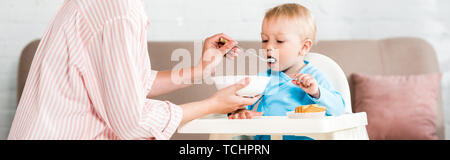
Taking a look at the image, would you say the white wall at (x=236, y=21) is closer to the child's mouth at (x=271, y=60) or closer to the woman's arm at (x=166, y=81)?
the child's mouth at (x=271, y=60)

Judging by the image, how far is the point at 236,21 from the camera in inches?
80.3

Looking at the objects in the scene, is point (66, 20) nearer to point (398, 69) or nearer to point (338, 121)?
point (338, 121)

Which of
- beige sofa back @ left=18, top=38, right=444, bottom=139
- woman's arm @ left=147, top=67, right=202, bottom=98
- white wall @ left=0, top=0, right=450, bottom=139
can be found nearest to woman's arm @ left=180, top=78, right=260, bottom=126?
woman's arm @ left=147, top=67, right=202, bottom=98

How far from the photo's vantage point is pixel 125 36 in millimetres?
702

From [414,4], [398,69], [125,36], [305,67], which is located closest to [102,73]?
[125,36]

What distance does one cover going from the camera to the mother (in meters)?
0.71

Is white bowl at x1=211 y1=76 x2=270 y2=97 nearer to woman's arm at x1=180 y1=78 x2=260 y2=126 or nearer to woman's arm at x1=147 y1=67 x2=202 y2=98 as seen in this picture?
woman's arm at x1=180 y1=78 x2=260 y2=126

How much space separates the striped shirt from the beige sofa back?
103 centimetres

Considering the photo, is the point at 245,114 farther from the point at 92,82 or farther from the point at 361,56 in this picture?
the point at 361,56

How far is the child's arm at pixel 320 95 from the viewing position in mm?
986

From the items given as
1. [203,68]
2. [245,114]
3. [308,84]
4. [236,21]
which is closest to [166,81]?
[203,68]

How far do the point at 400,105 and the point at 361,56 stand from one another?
0.96 ft

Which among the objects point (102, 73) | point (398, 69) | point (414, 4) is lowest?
point (398, 69)
